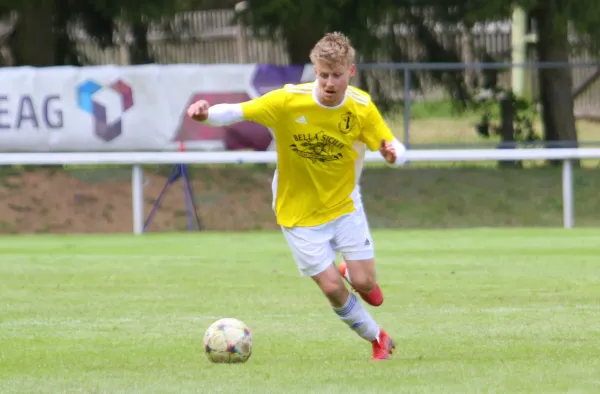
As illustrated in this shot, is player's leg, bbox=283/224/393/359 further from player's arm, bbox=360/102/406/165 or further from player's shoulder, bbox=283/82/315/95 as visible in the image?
player's shoulder, bbox=283/82/315/95

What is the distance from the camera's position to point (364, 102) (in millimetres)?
8914

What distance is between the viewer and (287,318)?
34.4 feet

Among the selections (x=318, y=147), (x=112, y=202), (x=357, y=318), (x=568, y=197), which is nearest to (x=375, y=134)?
(x=318, y=147)

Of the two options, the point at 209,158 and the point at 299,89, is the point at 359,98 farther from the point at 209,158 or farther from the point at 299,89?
the point at 209,158

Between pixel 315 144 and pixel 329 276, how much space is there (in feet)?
2.72

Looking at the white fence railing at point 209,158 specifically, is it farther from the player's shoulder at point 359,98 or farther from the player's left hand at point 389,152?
the player's left hand at point 389,152

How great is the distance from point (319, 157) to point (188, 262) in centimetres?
636

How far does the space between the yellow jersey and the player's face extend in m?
0.16

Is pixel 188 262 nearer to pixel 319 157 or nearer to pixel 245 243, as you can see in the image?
pixel 245 243

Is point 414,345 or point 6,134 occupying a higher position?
point 414,345

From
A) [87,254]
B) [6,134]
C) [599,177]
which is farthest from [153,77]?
[599,177]

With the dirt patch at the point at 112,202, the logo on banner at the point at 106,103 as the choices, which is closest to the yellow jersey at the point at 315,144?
the dirt patch at the point at 112,202

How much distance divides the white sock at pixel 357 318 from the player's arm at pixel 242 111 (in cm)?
123

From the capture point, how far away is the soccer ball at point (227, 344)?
8312mm
